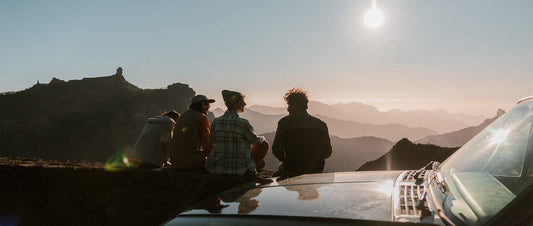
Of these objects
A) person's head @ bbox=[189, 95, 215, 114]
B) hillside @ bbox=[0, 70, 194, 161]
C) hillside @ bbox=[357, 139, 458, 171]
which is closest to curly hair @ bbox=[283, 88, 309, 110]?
person's head @ bbox=[189, 95, 215, 114]

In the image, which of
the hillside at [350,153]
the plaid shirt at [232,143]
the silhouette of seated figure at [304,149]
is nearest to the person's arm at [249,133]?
the plaid shirt at [232,143]

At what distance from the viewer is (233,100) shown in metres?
4.60

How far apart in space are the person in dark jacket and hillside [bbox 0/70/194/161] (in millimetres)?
89786

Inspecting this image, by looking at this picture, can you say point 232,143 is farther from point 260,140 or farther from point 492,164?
point 492,164

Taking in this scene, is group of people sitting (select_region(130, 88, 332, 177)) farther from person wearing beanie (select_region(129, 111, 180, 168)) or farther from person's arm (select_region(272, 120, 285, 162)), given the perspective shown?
person wearing beanie (select_region(129, 111, 180, 168))

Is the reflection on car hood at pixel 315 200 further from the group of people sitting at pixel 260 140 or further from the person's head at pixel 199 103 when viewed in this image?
the person's head at pixel 199 103

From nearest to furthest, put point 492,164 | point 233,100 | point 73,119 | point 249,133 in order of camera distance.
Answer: point 492,164 → point 249,133 → point 233,100 → point 73,119

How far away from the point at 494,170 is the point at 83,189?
5.07 meters

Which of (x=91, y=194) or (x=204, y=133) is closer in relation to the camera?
(x=91, y=194)

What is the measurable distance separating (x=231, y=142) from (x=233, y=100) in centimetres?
60

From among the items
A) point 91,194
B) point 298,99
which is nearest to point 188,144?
point 91,194

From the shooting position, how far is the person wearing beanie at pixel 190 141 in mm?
4969

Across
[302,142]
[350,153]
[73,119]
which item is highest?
[73,119]

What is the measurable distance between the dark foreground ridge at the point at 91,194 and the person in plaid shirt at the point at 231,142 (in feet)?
0.95
